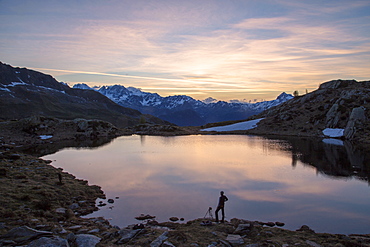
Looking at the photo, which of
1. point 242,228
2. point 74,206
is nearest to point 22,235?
point 74,206

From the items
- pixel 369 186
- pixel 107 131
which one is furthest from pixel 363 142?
pixel 107 131

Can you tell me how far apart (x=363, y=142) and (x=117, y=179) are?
254 feet

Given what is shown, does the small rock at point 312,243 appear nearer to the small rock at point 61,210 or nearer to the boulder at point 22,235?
the boulder at point 22,235

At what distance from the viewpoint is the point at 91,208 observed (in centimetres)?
2725

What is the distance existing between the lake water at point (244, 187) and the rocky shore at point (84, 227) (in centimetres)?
231

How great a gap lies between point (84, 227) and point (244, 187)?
21113 millimetres

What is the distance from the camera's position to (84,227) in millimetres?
20859

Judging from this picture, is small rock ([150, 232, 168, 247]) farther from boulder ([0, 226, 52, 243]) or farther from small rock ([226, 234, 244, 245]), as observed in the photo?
boulder ([0, 226, 52, 243])

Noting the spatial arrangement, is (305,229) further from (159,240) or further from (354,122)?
(354,122)

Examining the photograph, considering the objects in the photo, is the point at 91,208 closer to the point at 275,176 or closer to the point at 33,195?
the point at 33,195

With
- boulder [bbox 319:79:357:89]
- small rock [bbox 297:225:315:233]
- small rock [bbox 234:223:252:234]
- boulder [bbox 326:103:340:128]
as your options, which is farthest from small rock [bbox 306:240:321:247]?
boulder [bbox 319:79:357:89]

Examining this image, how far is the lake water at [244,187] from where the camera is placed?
82.9 feet

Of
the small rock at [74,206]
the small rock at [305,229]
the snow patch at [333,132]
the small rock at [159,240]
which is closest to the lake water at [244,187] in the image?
the small rock at [305,229]

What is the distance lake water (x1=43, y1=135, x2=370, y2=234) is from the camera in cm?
2528
